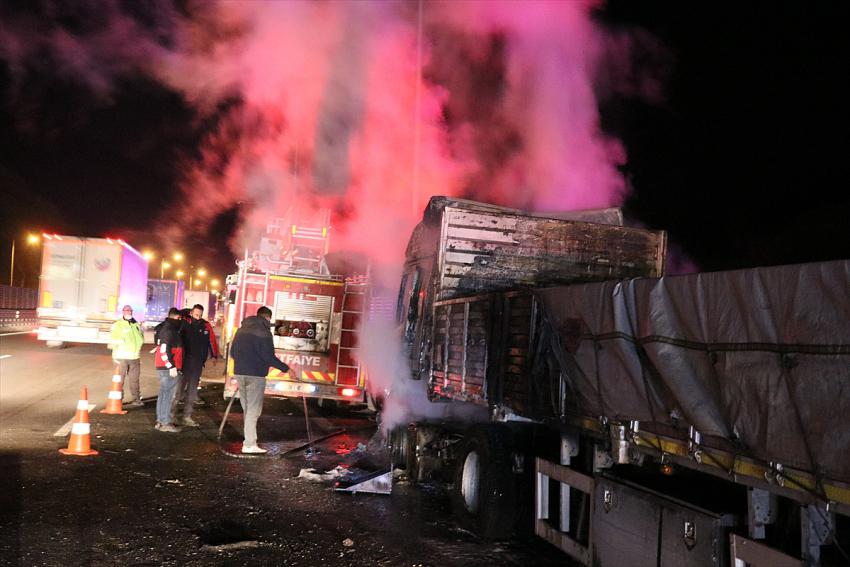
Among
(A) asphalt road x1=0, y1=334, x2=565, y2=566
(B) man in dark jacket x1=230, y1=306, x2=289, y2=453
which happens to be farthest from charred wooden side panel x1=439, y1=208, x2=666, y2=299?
(B) man in dark jacket x1=230, y1=306, x2=289, y2=453

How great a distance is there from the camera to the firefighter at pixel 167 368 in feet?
29.4

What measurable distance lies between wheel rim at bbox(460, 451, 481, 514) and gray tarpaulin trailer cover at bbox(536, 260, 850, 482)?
1.93 m

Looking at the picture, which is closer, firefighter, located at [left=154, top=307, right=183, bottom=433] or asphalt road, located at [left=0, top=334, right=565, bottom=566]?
asphalt road, located at [left=0, top=334, right=565, bottom=566]

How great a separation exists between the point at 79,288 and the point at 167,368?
477 inches

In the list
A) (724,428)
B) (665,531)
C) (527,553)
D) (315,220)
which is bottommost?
(527,553)

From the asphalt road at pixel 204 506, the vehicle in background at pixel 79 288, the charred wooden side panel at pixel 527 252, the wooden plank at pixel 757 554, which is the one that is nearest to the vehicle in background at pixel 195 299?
the vehicle in background at pixel 79 288

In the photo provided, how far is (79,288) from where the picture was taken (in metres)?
19.0

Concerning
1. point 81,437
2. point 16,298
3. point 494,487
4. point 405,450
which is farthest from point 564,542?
point 16,298

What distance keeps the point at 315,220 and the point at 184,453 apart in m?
9.10

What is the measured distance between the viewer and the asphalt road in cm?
467

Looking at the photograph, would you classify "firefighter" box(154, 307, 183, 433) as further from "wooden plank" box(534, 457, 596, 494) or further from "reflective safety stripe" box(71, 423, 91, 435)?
"wooden plank" box(534, 457, 596, 494)

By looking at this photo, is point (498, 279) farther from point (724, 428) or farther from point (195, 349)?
point (195, 349)

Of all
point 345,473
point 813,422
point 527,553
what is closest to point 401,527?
point 527,553

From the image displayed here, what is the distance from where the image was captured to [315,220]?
16047 millimetres
